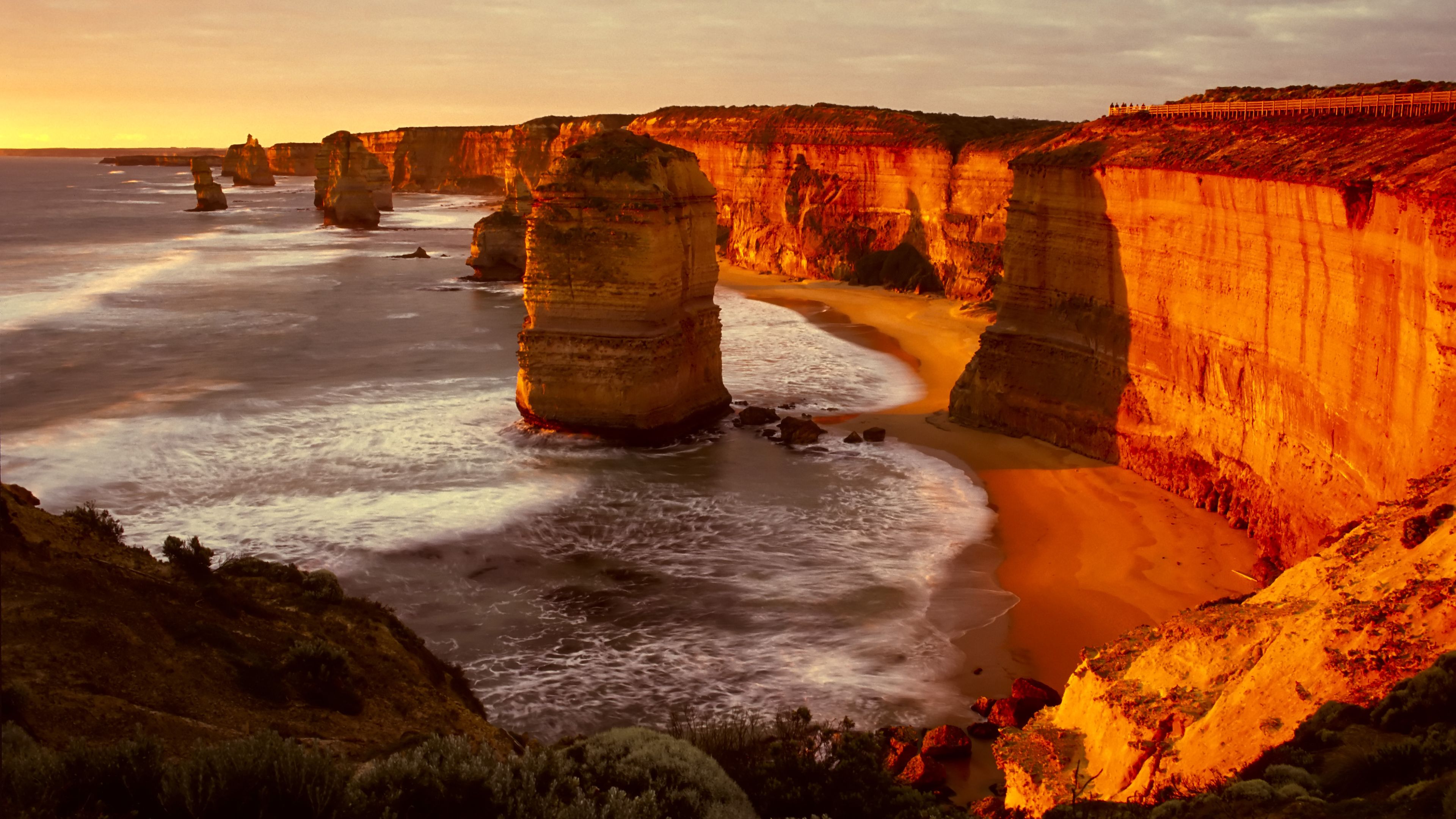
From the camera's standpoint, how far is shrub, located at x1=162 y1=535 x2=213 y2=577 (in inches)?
309

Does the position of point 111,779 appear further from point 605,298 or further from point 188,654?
point 605,298

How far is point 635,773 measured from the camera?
6.94 meters

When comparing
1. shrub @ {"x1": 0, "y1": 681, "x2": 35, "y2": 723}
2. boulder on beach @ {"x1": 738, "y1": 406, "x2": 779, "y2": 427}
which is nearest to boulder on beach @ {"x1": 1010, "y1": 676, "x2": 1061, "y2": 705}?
shrub @ {"x1": 0, "y1": 681, "x2": 35, "y2": 723}

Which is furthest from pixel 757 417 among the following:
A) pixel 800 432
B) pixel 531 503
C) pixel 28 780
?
pixel 28 780

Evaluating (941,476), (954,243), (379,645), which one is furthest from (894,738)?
(954,243)

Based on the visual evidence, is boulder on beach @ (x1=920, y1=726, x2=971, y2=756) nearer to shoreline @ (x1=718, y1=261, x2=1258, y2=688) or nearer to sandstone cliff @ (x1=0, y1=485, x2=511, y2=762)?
shoreline @ (x1=718, y1=261, x2=1258, y2=688)

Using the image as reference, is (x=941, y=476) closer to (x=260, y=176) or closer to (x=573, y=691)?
(x=573, y=691)

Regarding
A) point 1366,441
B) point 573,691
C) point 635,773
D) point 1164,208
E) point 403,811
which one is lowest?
point 573,691

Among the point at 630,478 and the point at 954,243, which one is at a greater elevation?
the point at 954,243

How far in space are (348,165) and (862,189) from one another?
47049 mm

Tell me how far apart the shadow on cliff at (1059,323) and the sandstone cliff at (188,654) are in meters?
14.7

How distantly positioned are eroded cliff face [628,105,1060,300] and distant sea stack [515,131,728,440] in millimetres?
23322

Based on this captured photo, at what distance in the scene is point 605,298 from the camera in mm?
21906

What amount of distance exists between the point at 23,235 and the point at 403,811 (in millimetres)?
83221
